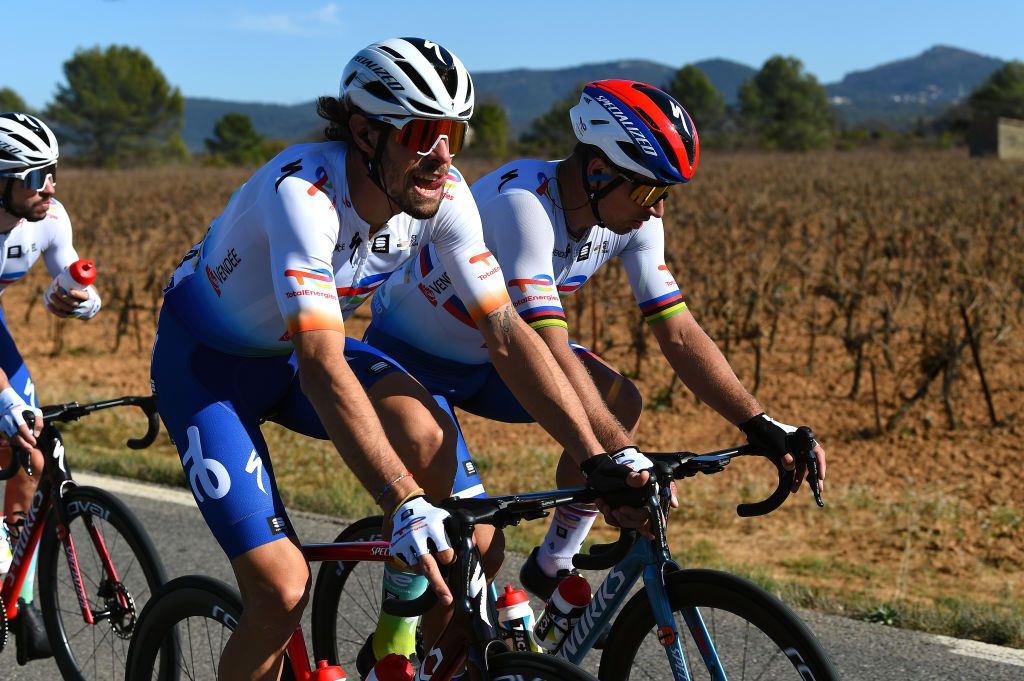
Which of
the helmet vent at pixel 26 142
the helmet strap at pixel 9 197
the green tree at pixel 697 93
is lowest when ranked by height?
the helmet strap at pixel 9 197

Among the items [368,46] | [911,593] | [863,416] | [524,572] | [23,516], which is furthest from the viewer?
[863,416]

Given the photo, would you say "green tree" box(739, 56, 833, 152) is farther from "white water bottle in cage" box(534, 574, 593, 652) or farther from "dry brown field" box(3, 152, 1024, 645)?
"white water bottle in cage" box(534, 574, 593, 652)

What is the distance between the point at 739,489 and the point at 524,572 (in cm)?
359

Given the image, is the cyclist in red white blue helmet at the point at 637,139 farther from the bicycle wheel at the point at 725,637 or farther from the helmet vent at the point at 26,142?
the helmet vent at the point at 26,142

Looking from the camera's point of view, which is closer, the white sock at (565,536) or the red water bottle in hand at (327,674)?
the red water bottle in hand at (327,674)

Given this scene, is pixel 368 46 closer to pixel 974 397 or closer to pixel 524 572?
pixel 524 572

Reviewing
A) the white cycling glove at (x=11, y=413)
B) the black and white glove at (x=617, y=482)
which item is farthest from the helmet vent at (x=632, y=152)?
the white cycling glove at (x=11, y=413)

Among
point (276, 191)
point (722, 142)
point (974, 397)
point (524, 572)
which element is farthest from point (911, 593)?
point (722, 142)

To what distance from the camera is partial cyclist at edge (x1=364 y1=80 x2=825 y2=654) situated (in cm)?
334

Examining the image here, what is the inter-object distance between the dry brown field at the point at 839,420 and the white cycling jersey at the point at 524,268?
2005 millimetres

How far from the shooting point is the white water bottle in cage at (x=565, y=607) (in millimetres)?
3463

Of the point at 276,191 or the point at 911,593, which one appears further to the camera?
the point at 911,593

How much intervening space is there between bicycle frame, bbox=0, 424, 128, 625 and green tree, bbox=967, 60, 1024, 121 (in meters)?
101

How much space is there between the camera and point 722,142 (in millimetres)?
90438
